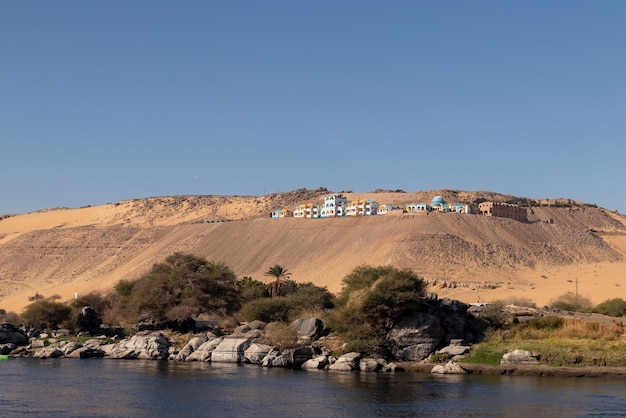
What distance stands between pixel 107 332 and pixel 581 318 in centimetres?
2695

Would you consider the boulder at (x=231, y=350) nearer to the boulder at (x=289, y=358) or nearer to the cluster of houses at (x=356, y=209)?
the boulder at (x=289, y=358)

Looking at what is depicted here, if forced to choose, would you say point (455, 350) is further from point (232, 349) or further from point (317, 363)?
point (232, 349)

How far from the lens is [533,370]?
32156mm

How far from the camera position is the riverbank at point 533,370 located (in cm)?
3148

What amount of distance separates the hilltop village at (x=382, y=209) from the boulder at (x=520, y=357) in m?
59.7

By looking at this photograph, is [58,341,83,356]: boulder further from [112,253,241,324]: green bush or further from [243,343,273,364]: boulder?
[243,343,273,364]: boulder

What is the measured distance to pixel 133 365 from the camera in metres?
37.2

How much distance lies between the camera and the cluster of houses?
3836 inches

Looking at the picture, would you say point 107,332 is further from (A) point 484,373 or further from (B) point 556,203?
(B) point 556,203

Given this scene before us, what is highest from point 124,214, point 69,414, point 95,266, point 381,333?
point 124,214

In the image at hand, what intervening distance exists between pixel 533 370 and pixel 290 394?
10.8 m

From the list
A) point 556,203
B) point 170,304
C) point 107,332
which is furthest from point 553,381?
point 556,203

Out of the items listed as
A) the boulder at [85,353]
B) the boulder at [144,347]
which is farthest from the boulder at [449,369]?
the boulder at [85,353]

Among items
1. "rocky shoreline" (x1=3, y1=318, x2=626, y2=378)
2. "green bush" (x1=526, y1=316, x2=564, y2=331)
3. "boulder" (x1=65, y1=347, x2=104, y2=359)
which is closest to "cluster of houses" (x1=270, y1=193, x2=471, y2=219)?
"rocky shoreline" (x1=3, y1=318, x2=626, y2=378)
